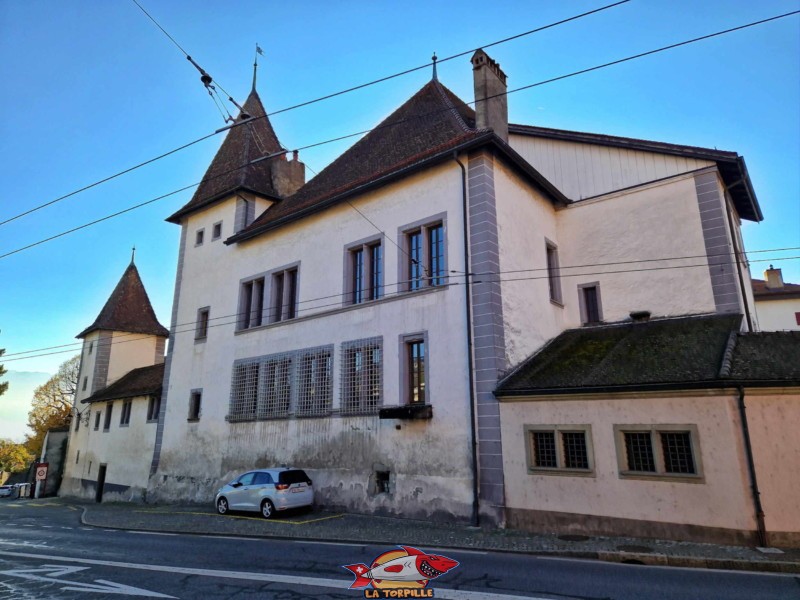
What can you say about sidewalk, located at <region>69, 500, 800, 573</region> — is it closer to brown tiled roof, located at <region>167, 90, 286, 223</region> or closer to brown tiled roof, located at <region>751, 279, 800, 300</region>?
brown tiled roof, located at <region>167, 90, 286, 223</region>

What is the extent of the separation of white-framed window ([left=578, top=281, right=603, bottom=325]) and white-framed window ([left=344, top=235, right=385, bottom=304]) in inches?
283

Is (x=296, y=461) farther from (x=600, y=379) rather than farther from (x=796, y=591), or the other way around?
(x=796, y=591)

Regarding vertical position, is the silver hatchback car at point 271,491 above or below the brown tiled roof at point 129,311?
below

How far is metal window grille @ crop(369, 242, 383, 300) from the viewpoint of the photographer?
17281 millimetres

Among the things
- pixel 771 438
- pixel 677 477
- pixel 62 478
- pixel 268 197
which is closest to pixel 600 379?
pixel 677 477

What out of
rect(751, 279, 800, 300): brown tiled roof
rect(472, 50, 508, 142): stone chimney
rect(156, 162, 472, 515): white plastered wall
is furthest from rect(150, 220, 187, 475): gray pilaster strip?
rect(751, 279, 800, 300): brown tiled roof

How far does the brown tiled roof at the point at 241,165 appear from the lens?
24.8m

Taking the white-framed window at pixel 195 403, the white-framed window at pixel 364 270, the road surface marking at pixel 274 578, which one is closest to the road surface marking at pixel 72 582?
the road surface marking at pixel 274 578

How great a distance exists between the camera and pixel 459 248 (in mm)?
15250

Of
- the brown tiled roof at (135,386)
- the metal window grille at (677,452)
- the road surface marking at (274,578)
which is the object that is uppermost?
the brown tiled roof at (135,386)

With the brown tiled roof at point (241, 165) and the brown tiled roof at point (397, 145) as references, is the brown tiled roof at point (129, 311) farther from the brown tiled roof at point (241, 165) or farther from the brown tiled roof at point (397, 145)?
the brown tiled roof at point (397, 145)

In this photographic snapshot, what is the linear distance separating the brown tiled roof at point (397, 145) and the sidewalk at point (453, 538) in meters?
10.5

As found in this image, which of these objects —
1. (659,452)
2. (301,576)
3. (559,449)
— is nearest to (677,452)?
(659,452)

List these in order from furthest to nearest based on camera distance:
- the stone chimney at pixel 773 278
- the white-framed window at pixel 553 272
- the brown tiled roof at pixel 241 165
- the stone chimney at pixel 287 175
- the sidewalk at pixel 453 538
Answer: the stone chimney at pixel 773 278, the stone chimney at pixel 287 175, the brown tiled roof at pixel 241 165, the white-framed window at pixel 553 272, the sidewalk at pixel 453 538
